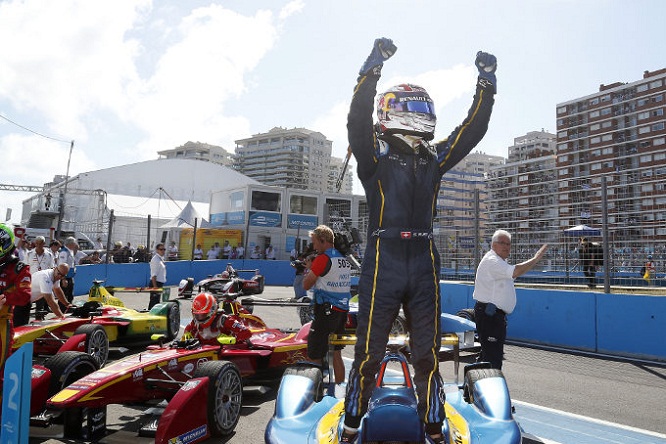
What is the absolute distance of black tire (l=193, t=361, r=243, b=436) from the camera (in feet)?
12.5

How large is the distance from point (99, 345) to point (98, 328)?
234 mm

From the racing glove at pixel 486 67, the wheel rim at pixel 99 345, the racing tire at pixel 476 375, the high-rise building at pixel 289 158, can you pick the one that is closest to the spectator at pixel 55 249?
the wheel rim at pixel 99 345

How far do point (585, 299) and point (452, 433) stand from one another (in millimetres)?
6719

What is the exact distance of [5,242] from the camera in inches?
139

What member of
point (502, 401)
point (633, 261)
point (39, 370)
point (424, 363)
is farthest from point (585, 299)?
point (39, 370)

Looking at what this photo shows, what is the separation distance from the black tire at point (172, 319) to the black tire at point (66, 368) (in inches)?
136

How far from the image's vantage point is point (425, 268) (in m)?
2.50

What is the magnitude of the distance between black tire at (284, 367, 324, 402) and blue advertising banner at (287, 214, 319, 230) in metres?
26.7

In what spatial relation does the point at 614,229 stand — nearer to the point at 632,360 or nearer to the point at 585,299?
the point at 585,299

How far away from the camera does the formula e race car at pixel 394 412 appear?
2.05m

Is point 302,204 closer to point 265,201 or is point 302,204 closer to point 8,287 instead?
point 265,201

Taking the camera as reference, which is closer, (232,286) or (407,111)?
(407,111)

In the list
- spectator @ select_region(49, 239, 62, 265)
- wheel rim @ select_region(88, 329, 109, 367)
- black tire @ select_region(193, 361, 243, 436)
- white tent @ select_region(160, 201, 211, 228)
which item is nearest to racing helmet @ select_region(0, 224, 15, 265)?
black tire @ select_region(193, 361, 243, 436)

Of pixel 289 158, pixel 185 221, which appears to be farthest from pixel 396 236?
pixel 289 158
